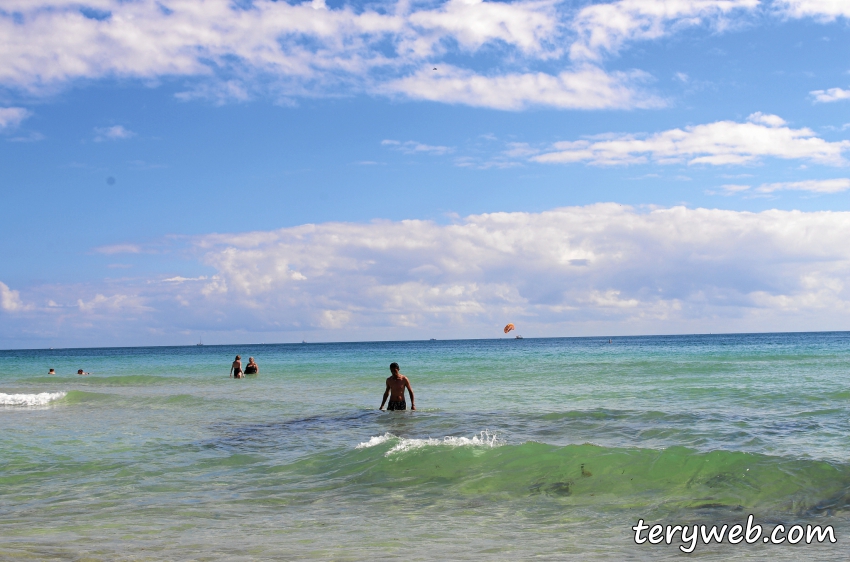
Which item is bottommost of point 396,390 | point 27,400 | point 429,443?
point 27,400

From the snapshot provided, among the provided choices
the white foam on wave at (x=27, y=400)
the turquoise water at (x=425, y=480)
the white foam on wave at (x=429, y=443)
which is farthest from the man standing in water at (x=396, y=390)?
the white foam on wave at (x=27, y=400)

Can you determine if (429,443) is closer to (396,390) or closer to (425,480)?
(425,480)

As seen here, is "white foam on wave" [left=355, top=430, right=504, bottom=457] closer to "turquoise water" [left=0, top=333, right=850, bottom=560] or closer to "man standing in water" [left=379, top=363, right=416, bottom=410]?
"turquoise water" [left=0, top=333, right=850, bottom=560]

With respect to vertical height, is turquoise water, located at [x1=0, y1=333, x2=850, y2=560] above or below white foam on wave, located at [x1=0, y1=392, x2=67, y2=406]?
above

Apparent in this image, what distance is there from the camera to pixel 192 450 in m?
12.4

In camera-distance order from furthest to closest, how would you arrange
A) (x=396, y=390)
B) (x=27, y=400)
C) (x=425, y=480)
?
1. (x=27, y=400)
2. (x=396, y=390)
3. (x=425, y=480)

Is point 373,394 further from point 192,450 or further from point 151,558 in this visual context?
point 151,558

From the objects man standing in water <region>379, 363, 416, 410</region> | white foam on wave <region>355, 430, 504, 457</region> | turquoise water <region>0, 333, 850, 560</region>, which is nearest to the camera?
turquoise water <region>0, 333, 850, 560</region>

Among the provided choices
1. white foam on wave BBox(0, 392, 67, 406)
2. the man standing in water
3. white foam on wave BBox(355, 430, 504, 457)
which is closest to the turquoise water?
white foam on wave BBox(355, 430, 504, 457)

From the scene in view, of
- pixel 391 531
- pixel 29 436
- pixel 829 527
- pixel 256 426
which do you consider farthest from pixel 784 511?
pixel 29 436

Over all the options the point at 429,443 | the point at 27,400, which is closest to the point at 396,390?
the point at 429,443

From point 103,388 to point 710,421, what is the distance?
94.2 ft

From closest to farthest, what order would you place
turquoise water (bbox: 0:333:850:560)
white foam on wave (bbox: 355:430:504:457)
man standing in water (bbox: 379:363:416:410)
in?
turquoise water (bbox: 0:333:850:560), white foam on wave (bbox: 355:430:504:457), man standing in water (bbox: 379:363:416:410)

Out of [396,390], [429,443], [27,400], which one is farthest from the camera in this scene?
[27,400]
